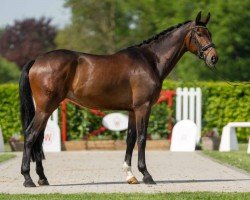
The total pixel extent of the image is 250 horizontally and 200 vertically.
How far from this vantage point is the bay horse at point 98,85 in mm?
12758

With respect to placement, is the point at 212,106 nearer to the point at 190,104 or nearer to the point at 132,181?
the point at 190,104

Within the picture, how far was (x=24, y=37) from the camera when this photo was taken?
7050 centimetres

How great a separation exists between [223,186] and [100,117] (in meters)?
11.9

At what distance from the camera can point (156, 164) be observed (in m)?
17.7

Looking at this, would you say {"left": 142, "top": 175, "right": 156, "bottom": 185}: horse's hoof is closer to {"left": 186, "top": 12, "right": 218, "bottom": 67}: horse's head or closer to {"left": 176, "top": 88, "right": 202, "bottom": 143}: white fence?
{"left": 186, "top": 12, "right": 218, "bottom": 67}: horse's head

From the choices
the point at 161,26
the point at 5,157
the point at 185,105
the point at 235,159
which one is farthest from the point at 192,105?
the point at 161,26

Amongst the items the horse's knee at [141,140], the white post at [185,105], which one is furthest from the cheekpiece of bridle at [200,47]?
the white post at [185,105]

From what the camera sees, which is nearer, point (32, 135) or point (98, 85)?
point (32, 135)

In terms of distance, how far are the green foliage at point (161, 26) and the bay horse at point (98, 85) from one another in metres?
24.8

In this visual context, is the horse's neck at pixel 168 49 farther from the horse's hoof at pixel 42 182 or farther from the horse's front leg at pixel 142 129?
the horse's hoof at pixel 42 182

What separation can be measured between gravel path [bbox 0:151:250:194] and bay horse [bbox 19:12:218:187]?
0.51 metres

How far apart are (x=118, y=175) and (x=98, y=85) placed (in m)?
2.37

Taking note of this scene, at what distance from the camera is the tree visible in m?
69.2

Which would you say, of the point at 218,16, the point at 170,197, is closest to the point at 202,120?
the point at 218,16
